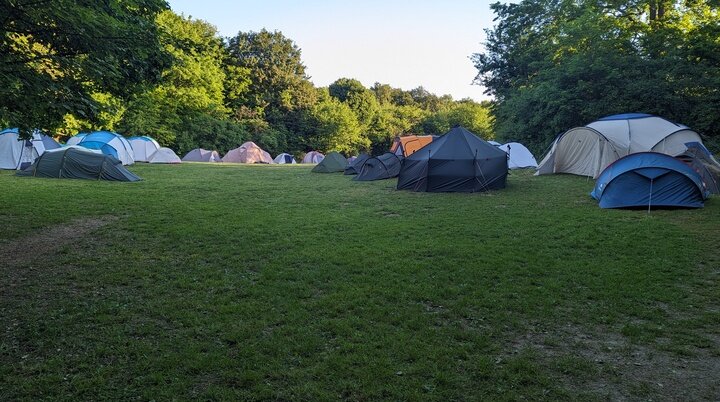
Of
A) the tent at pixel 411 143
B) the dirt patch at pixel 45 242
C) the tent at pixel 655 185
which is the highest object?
the tent at pixel 411 143

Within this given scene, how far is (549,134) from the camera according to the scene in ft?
89.9

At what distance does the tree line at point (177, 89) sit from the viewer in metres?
6.11

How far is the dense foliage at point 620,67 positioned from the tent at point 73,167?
23.0m

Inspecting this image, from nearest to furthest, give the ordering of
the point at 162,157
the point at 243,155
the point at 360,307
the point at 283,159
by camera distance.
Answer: the point at 360,307 → the point at 162,157 → the point at 243,155 → the point at 283,159

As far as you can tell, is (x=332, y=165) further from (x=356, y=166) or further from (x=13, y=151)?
(x=13, y=151)

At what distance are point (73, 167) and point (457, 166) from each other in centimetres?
1531

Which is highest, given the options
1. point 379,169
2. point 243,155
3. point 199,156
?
point 243,155

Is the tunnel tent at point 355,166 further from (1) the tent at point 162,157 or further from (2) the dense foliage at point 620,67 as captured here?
(1) the tent at point 162,157

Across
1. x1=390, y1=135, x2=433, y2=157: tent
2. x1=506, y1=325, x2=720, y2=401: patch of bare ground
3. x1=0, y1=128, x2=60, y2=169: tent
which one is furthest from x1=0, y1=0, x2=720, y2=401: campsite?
x1=390, y1=135, x2=433, y2=157: tent

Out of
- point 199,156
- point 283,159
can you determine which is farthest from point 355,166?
point 199,156

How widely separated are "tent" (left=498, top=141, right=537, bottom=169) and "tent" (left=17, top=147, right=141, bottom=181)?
20282 mm

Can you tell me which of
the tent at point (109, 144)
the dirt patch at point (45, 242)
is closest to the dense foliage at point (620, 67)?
the dirt patch at point (45, 242)

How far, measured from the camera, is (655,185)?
11.2 metres

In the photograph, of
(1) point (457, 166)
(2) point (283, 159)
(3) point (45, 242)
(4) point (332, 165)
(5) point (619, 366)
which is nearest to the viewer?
(5) point (619, 366)
